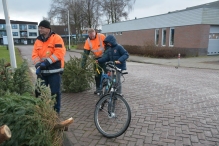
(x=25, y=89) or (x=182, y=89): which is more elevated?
(x=25, y=89)

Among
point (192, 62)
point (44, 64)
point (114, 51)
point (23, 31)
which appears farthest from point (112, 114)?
point (23, 31)

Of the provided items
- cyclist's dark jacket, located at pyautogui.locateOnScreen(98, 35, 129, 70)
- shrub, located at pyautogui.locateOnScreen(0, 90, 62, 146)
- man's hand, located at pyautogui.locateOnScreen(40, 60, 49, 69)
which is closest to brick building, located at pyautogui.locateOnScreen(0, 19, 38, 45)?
cyclist's dark jacket, located at pyautogui.locateOnScreen(98, 35, 129, 70)

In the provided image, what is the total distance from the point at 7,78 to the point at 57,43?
3.85ft

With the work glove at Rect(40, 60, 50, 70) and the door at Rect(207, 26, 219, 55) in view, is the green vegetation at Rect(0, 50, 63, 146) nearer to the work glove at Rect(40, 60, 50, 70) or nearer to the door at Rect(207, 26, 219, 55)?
the work glove at Rect(40, 60, 50, 70)

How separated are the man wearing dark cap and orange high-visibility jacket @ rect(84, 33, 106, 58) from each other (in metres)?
1.66

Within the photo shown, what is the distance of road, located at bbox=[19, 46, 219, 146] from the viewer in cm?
316

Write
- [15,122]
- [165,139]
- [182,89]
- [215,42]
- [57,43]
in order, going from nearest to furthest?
[15,122] < [165,139] < [57,43] < [182,89] < [215,42]

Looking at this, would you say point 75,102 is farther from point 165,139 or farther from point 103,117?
point 165,139

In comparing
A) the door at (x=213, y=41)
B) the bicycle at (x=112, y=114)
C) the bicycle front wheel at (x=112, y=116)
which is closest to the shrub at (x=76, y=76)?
the bicycle at (x=112, y=114)

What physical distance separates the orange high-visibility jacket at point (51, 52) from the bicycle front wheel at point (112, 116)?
108cm

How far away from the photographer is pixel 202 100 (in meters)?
5.27

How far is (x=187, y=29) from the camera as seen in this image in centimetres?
2034

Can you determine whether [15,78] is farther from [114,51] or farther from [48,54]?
[114,51]

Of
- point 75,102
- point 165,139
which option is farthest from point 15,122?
point 75,102
